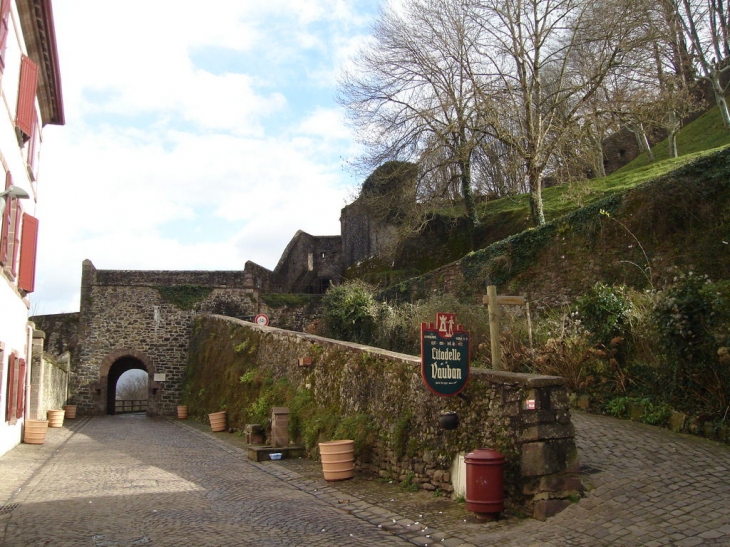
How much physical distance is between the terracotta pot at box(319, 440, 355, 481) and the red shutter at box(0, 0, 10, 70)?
8090 mm

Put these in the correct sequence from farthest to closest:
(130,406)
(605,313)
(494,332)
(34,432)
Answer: (130,406) → (34,432) → (605,313) → (494,332)

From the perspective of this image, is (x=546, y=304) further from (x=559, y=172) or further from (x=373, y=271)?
(x=373, y=271)

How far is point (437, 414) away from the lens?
8.21 meters

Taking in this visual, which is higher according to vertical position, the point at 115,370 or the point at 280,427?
the point at 115,370

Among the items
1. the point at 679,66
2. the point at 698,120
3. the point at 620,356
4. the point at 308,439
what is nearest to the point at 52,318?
the point at 308,439

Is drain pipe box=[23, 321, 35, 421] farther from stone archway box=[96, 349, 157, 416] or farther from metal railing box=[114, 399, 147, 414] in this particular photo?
metal railing box=[114, 399, 147, 414]

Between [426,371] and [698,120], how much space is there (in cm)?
2986

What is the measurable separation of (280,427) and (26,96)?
814 cm

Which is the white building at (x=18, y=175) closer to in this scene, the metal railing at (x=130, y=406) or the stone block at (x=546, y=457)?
the stone block at (x=546, y=457)

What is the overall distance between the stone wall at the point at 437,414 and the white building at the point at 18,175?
17.3 ft

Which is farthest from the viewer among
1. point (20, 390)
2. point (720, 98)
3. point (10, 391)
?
point (720, 98)

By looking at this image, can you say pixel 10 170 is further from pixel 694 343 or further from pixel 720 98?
pixel 720 98

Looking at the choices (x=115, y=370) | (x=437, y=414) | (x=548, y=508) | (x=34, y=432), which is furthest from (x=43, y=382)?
(x=548, y=508)

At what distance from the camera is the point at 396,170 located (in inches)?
894
